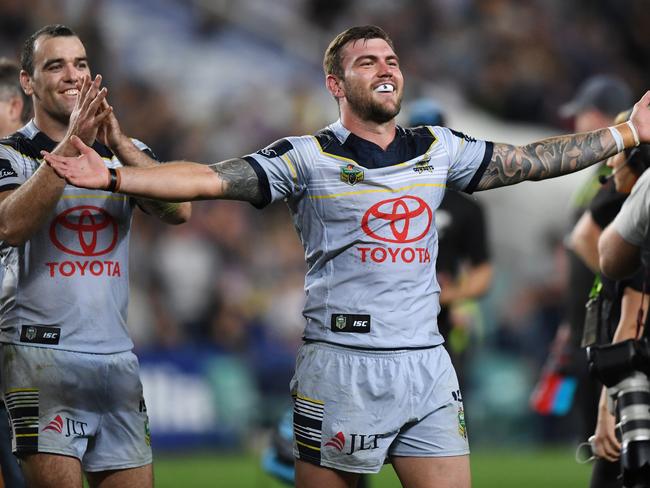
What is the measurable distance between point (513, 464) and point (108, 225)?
23.9 feet

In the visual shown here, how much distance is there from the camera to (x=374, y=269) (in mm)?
5016

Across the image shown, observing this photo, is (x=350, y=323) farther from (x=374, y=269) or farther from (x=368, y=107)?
(x=368, y=107)

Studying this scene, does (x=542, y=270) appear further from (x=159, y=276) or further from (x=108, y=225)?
(x=108, y=225)

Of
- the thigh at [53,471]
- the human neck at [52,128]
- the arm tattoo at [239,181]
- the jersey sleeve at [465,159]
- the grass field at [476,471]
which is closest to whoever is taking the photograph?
the arm tattoo at [239,181]

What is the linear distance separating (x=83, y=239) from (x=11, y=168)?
0.42 metres

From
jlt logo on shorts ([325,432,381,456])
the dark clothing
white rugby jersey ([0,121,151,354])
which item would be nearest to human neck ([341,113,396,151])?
white rugby jersey ([0,121,151,354])

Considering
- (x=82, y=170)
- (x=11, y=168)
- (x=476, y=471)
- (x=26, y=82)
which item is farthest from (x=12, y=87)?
(x=476, y=471)

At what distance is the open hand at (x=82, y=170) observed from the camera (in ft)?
14.9

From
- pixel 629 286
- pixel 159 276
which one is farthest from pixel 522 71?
pixel 629 286

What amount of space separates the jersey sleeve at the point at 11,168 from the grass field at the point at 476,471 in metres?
5.11

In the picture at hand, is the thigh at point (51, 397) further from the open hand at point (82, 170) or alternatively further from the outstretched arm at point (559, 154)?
the outstretched arm at point (559, 154)

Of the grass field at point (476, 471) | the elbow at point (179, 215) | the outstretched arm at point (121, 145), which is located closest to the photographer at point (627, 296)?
the elbow at point (179, 215)

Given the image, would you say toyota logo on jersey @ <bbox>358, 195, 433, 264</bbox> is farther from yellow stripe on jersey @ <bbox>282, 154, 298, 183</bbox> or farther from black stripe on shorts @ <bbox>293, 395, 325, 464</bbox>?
black stripe on shorts @ <bbox>293, 395, 325, 464</bbox>

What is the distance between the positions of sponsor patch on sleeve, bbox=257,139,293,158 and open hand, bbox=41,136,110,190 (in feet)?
2.33
